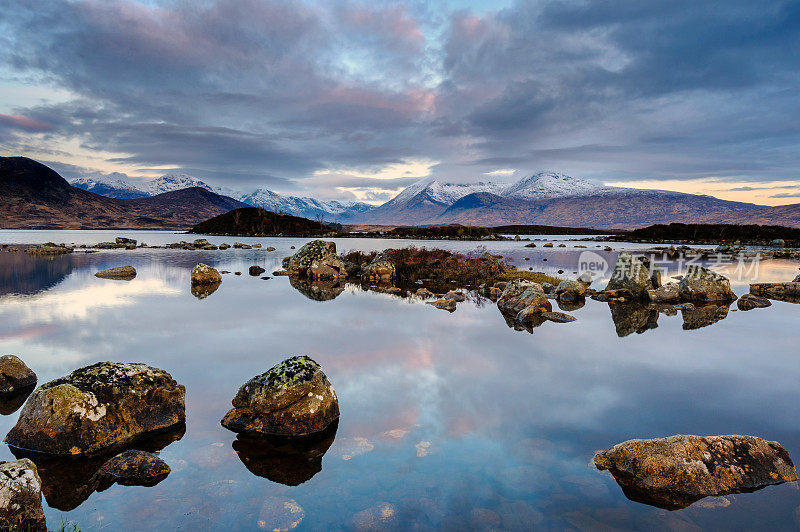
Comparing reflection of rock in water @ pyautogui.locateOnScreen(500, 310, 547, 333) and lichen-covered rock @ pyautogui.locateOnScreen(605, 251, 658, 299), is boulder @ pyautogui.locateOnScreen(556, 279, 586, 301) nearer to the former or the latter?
lichen-covered rock @ pyautogui.locateOnScreen(605, 251, 658, 299)

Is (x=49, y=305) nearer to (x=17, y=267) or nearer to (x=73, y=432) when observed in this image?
(x=73, y=432)

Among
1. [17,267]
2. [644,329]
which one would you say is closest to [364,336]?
[644,329]

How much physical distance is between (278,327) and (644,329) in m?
15.6

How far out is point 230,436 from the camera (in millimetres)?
8023

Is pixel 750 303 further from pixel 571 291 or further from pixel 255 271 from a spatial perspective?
pixel 255 271

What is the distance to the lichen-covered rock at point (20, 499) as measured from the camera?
4828mm

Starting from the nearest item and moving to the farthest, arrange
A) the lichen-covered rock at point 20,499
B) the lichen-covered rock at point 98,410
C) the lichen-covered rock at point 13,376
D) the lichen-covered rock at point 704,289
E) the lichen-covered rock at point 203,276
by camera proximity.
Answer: the lichen-covered rock at point 20,499 < the lichen-covered rock at point 98,410 < the lichen-covered rock at point 13,376 < the lichen-covered rock at point 704,289 < the lichen-covered rock at point 203,276

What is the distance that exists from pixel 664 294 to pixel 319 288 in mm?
22231

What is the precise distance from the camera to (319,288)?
29.2 meters

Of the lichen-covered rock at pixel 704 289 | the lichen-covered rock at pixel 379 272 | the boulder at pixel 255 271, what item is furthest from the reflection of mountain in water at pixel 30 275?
the lichen-covered rock at pixel 704 289

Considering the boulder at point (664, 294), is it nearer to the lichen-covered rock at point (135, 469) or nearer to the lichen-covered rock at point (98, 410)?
the lichen-covered rock at point (98, 410)

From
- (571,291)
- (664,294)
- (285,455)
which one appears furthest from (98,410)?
(664,294)

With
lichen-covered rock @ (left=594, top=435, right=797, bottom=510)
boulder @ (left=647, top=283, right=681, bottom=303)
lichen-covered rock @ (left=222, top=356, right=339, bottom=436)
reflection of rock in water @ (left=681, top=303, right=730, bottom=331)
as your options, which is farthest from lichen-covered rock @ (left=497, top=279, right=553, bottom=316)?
lichen-covered rock @ (left=222, top=356, right=339, bottom=436)

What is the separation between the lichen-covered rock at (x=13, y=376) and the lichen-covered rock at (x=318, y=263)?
80.8 feet
